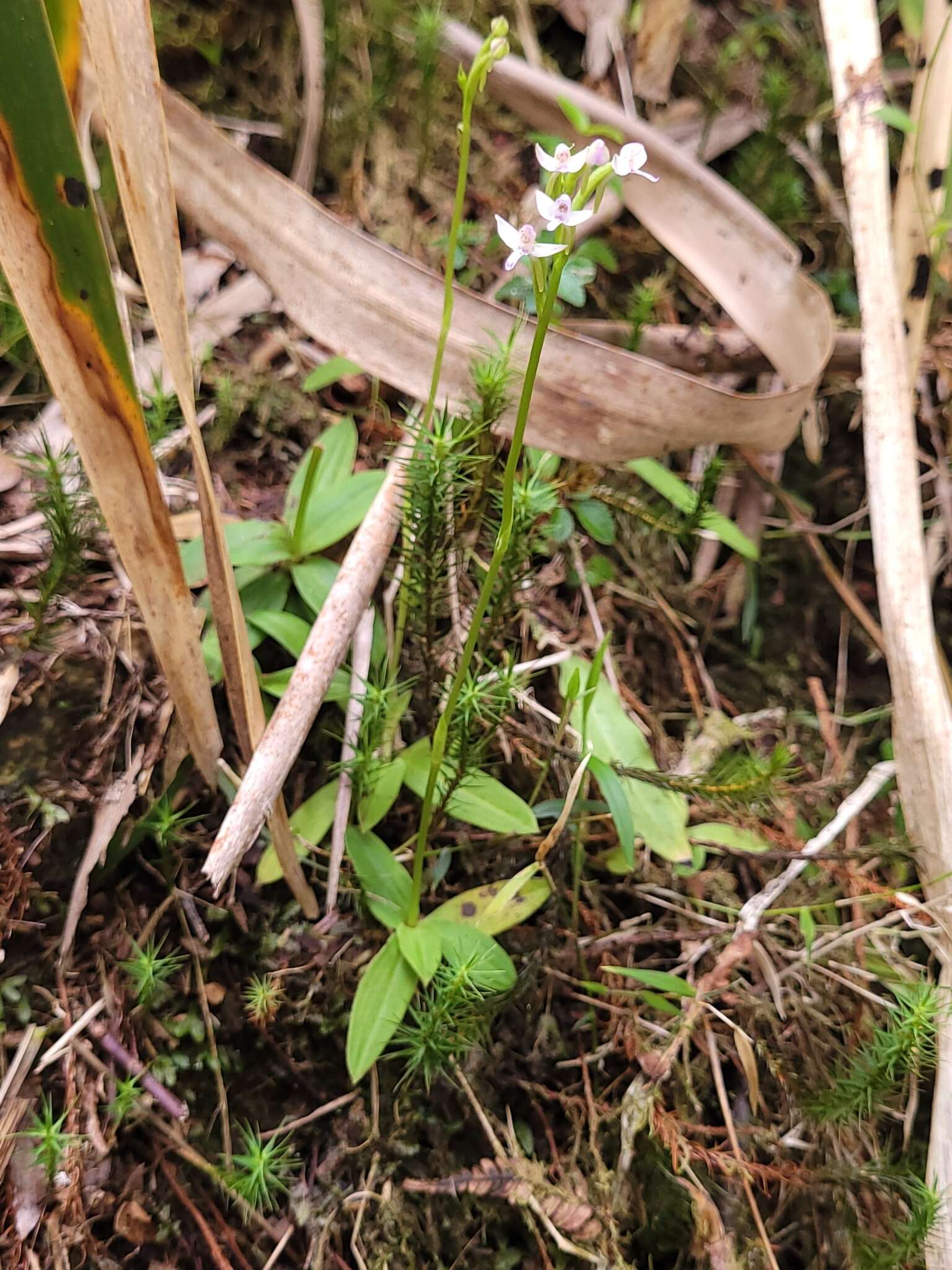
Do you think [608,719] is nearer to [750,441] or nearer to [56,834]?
[750,441]

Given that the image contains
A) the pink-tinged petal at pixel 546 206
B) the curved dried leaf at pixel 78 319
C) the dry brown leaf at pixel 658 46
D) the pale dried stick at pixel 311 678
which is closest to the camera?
the pink-tinged petal at pixel 546 206

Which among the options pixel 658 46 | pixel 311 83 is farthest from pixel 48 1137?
pixel 658 46

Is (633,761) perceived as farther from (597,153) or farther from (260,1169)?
(597,153)

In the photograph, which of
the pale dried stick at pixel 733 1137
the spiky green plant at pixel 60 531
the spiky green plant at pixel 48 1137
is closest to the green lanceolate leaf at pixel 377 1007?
the spiky green plant at pixel 48 1137

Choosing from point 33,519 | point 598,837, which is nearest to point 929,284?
point 598,837

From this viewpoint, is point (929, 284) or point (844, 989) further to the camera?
point (929, 284)

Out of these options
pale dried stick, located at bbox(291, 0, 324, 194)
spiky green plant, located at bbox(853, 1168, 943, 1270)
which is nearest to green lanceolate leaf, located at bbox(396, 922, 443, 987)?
spiky green plant, located at bbox(853, 1168, 943, 1270)

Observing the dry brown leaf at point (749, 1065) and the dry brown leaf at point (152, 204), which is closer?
the dry brown leaf at point (152, 204)

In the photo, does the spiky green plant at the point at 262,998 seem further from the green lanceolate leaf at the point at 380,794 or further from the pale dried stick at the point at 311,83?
the pale dried stick at the point at 311,83
